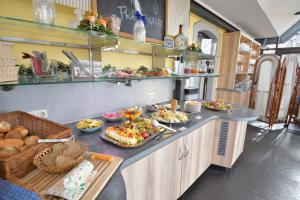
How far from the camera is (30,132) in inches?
35.9

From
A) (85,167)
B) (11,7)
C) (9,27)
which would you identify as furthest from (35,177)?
(11,7)

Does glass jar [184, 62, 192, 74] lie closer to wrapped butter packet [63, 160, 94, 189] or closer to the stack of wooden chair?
wrapped butter packet [63, 160, 94, 189]

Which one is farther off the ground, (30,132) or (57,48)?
(57,48)

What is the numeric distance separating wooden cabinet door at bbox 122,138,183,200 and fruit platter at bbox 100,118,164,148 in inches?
4.4

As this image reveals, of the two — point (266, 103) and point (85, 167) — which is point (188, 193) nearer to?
point (85, 167)

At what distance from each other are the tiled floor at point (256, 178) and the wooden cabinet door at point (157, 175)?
53cm

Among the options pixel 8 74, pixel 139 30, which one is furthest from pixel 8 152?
pixel 139 30

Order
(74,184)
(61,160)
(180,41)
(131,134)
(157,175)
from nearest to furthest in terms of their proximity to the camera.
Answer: (74,184)
(61,160)
(131,134)
(157,175)
(180,41)

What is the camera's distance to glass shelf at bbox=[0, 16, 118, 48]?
947 millimetres

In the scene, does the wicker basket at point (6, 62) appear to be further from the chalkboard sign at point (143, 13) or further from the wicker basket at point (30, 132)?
the chalkboard sign at point (143, 13)

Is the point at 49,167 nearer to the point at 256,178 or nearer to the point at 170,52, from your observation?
the point at 170,52

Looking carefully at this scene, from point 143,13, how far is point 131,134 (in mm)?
1377

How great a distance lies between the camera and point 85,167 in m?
0.66

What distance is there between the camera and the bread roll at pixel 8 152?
24.5 inches
